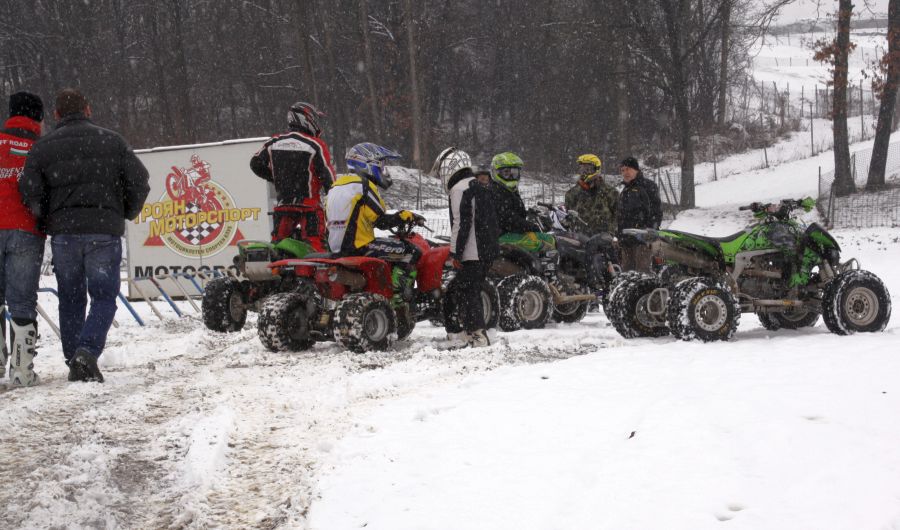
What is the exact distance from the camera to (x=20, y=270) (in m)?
6.23

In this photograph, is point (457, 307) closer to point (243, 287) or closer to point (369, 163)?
point (369, 163)

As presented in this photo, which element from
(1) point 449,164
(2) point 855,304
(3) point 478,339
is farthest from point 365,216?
(2) point 855,304

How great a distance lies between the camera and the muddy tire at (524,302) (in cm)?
877

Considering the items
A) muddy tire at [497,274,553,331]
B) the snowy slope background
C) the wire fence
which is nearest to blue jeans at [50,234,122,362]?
the snowy slope background

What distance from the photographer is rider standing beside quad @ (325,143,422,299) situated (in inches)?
302

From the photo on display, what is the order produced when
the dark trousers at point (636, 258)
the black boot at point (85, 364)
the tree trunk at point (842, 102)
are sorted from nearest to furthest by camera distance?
the black boot at point (85, 364), the dark trousers at point (636, 258), the tree trunk at point (842, 102)

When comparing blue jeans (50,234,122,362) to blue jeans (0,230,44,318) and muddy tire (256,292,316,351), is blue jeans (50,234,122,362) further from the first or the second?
muddy tire (256,292,316,351)

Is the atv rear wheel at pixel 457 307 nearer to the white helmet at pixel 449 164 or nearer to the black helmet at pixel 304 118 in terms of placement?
the white helmet at pixel 449 164

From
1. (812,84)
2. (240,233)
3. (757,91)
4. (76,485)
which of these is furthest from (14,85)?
(812,84)

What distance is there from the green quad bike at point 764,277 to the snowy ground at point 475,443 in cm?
99

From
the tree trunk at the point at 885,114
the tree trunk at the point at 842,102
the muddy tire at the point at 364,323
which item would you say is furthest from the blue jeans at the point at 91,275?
the tree trunk at the point at 885,114

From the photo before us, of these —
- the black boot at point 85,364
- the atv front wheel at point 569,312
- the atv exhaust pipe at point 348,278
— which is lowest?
the atv front wheel at point 569,312

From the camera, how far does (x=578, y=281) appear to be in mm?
10305

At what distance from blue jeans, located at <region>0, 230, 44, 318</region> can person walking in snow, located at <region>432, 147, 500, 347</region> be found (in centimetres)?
330
